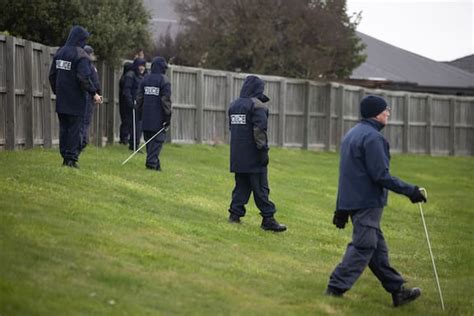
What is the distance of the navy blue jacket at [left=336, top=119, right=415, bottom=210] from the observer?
36.8 ft

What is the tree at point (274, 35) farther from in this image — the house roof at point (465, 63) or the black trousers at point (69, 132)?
the house roof at point (465, 63)

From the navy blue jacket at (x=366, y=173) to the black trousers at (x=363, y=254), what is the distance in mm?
132

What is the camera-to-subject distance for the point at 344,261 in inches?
454

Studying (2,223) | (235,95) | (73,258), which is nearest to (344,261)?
(73,258)

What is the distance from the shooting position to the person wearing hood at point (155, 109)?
20547 mm

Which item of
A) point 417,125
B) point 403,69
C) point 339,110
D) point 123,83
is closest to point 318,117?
point 339,110

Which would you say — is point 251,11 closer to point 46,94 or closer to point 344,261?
point 46,94

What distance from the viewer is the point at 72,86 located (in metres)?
17.5

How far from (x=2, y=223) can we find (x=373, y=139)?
4134 millimetres

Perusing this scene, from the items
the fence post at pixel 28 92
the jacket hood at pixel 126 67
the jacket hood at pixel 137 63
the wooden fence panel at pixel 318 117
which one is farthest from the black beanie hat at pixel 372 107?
the wooden fence panel at pixel 318 117

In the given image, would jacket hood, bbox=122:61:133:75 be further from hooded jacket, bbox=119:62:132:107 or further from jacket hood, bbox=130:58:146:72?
jacket hood, bbox=130:58:146:72

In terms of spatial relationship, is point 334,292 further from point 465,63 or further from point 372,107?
point 465,63

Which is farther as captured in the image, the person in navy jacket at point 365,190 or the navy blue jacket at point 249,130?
the navy blue jacket at point 249,130

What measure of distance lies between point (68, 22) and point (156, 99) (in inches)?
257
